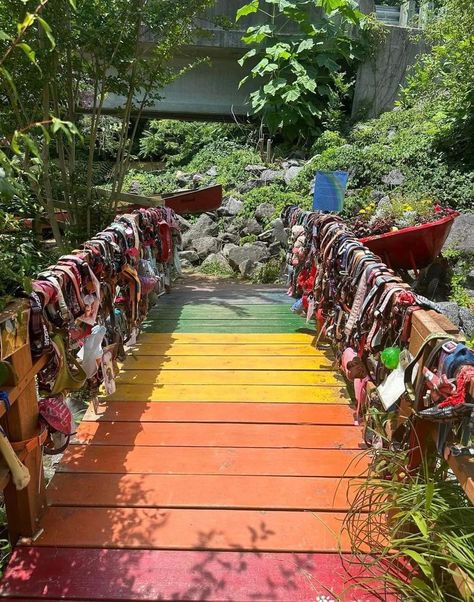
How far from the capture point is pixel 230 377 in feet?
10.9

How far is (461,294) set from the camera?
6172 millimetres

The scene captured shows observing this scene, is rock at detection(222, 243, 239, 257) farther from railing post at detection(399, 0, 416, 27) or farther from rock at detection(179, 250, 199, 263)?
railing post at detection(399, 0, 416, 27)

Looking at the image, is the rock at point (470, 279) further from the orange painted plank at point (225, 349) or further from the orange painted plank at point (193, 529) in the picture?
the orange painted plank at point (193, 529)

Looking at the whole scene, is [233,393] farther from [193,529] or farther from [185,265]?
[185,265]

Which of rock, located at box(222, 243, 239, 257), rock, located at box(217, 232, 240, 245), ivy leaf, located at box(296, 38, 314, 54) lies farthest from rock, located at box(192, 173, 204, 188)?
ivy leaf, located at box(296, 38, 314, 54)

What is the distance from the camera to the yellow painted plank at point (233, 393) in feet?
9.87

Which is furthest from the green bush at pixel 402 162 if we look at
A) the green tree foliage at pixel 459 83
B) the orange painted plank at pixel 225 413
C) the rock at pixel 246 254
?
the orange painted plank at pixel 225 413

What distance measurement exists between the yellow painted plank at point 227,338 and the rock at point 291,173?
7199mm

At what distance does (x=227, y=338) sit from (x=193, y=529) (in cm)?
222

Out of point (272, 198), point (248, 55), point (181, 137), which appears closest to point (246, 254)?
point (272, 198)

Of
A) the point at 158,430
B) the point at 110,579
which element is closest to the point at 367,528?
the point at 110,579

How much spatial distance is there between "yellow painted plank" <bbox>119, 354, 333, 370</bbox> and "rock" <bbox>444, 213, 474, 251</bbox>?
4029mm

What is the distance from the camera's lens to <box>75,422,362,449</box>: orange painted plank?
8.38 feet

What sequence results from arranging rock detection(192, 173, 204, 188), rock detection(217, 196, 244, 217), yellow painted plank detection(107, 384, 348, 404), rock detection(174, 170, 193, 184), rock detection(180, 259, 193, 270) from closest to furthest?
yellow painted plank detection(107, 384, 348, 404) < rock detection(180, 259, 193, 270) < rock detection(217, 196, 244, 217) < rock detection(192, 173, 204, 188) < rock detection(174, 170, 193, 184)
